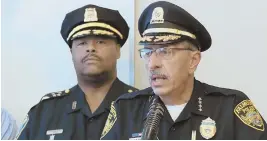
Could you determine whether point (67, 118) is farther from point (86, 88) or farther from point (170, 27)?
point (170, 27)

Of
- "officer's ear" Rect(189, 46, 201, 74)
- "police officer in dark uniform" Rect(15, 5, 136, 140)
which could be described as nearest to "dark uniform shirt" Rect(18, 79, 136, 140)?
"police officer in dark uniform" Rect(15, 5, 136, 140)

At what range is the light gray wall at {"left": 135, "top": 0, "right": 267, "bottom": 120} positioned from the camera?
2.25 meters

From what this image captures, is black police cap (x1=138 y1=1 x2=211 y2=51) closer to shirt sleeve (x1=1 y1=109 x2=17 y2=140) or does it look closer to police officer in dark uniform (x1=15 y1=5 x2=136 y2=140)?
police officer in dark uniform (x1=15 y1=5 x2=136 y2=140)

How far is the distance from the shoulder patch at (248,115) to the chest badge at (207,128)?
0.29 feet

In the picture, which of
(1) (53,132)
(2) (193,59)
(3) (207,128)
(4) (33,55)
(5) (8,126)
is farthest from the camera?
(4) (33,55)

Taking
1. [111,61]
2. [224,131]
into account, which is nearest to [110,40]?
[111,61]

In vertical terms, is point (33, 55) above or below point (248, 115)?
above

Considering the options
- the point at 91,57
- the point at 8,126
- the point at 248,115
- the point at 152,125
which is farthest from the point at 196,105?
the point at 8,126

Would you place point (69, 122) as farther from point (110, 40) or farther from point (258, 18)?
point (258, 18)

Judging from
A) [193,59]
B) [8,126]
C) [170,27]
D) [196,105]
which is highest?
[170,27]

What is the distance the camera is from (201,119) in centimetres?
151

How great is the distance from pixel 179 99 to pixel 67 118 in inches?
21.7

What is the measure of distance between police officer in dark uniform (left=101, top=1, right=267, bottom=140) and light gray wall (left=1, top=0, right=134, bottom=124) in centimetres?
82

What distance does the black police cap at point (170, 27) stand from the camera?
1.53 m
